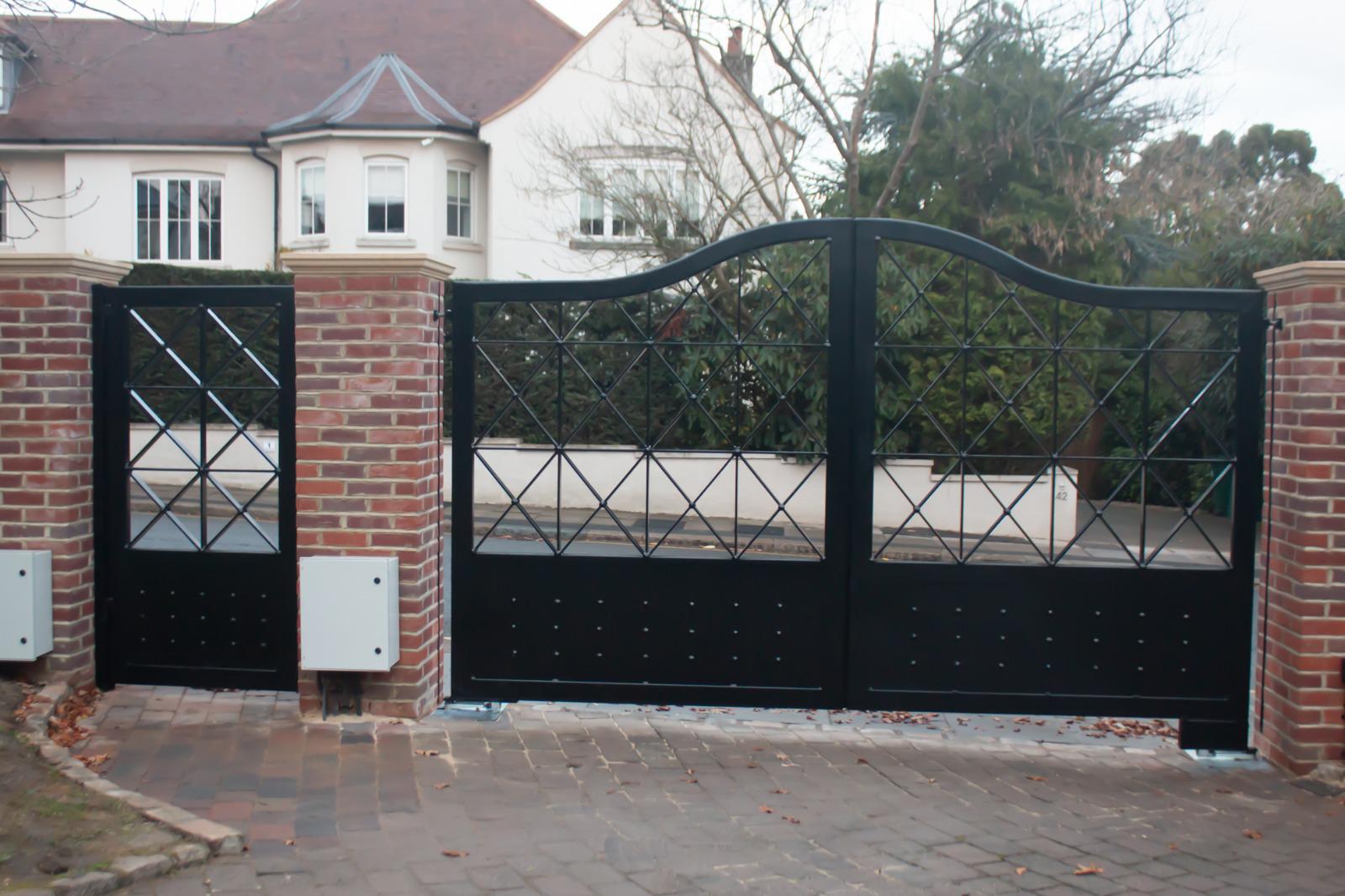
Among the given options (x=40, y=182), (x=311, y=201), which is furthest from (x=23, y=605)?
(x=40, y=182)

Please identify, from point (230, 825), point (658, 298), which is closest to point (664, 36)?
point (658, 298)

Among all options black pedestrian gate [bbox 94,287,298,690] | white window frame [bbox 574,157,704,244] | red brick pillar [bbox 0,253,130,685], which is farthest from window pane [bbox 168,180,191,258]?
red brick pillar [bbox 0,253,130,685]

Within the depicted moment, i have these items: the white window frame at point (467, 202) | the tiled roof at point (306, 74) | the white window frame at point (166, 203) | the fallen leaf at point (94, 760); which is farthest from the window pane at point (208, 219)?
the fallen leaf at point (94, 760)

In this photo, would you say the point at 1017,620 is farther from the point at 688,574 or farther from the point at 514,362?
the point at 514,362

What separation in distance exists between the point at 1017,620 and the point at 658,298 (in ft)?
31.9

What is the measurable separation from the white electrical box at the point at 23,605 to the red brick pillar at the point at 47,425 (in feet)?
0.30

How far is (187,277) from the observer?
18703 mm

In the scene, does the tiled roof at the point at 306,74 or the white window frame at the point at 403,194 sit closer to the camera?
the white window frame at the point at 403,194

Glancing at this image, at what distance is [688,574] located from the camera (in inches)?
232

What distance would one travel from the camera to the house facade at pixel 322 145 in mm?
22984

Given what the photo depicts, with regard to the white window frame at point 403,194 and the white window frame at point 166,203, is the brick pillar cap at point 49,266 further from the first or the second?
the white window frame at point 166,203

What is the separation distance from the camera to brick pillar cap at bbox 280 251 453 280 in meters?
5.64

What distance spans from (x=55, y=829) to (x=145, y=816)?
29 centimetres

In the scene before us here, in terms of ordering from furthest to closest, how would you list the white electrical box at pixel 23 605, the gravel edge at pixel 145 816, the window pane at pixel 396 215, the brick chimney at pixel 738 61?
the window pane at pixel 396 215 → the brick chimney at pixel 738 61 → the white electrical box at pixel 23 605 → the gravel edge at pixel 145 816
